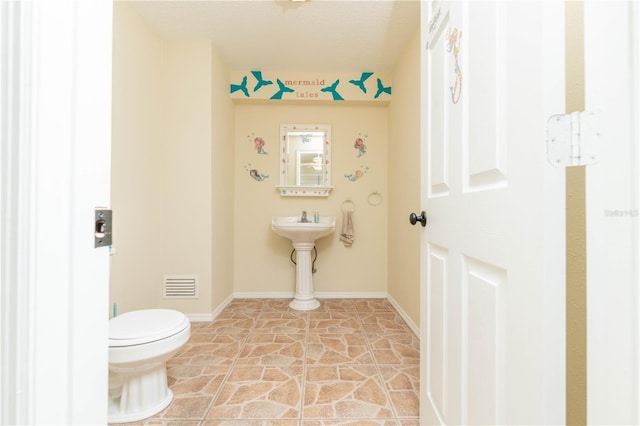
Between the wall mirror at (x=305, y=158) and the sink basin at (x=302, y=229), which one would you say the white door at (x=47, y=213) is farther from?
the wall mirror at (x=305, y=158)

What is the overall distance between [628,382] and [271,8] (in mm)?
2625

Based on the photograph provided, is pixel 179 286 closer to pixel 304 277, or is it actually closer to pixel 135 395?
pixel 304 277

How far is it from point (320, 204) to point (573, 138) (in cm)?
278

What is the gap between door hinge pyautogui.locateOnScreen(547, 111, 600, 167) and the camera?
1.55ft

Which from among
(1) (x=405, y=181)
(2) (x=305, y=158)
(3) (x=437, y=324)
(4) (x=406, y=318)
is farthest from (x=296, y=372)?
(2) (x=305, y=158)

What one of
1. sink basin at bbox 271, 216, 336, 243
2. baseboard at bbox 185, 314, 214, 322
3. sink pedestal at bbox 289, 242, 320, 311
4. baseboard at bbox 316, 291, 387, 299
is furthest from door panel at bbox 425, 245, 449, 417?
baseboard at bbox 316, 291, 387, 299

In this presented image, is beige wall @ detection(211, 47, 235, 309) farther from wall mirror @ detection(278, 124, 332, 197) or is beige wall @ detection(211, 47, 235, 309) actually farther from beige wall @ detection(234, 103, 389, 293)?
wall mirror @ detection(278, 124, 332, 197)

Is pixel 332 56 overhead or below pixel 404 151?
overhead

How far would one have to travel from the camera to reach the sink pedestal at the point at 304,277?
2.91 meters

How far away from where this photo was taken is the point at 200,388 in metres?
1.55

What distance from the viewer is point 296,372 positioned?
1.70 meters

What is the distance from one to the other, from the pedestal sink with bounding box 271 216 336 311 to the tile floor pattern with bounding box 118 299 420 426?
276mm

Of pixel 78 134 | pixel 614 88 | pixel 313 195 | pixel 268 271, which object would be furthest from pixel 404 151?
pixel 78 134

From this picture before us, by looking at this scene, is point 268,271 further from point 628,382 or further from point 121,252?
point 628,382
